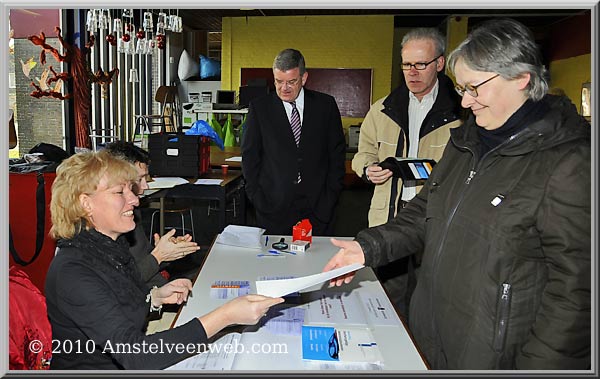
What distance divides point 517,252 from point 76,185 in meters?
1.42

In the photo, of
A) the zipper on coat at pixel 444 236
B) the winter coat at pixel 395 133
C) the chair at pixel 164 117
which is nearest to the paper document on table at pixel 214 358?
the zipper on coat at pixel 444 236

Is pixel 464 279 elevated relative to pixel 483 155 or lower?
lower

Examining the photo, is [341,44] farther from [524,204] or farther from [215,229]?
[524,204]

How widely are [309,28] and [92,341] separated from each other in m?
10.3

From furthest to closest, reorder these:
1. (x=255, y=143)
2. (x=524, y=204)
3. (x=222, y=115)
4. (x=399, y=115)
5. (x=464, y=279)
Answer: (x=222, y=115), (x=255, y=143), (x=399, y=115), (x=464, y=279), (x=524, y=204)

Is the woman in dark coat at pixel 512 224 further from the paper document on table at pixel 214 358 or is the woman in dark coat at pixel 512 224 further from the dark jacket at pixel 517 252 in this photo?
the paper document on table at pixel 214 358

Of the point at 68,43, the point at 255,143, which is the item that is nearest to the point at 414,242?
the point at 255,143

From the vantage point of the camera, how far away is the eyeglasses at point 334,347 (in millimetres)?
1429

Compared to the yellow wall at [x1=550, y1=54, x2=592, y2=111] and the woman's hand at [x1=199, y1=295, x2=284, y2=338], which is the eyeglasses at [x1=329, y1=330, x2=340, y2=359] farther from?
the yellow wall at [x1=550, y1=54, x2=592, y2=111]

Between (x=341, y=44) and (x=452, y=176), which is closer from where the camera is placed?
(x=452, y=176)

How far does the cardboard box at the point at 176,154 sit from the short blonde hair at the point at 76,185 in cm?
253

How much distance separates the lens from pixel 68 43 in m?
6.73

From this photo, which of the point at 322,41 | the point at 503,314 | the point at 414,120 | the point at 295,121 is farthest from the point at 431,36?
the point at 322,41

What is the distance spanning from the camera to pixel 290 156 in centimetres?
325
